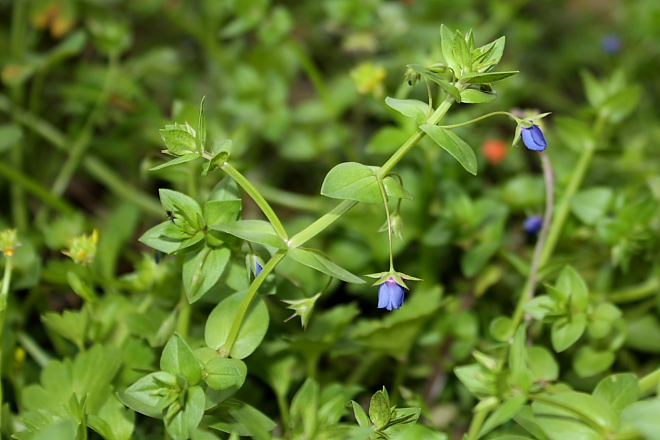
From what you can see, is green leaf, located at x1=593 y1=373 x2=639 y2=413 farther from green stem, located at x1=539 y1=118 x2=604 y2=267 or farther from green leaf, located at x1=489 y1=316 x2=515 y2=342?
green stem, located at x1=539 y1=118 x2=604 y2=267

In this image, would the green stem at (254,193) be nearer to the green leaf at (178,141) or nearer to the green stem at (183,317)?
the green leaf at (178,141)

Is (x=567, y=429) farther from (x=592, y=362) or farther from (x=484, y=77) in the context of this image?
(x=484, y=77)

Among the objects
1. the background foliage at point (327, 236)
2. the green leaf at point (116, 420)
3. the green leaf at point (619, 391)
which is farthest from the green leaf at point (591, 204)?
the green leaf at point (116, 420)

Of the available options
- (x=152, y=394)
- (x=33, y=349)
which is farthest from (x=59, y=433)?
(x=33, y=349)

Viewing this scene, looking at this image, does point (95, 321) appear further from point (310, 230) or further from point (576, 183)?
point (576, 183)

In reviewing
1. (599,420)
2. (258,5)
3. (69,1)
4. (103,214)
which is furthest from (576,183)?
(69,1)

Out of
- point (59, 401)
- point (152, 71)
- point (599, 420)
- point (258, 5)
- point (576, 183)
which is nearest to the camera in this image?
point (599, 420)
